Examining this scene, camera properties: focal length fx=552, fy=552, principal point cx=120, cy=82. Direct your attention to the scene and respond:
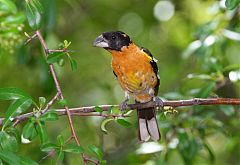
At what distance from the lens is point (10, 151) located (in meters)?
3.12

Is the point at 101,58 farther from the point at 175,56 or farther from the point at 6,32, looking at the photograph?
the point at 6,32

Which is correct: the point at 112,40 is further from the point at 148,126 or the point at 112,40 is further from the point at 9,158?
the point at 9,158

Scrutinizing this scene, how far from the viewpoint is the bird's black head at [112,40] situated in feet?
14.4

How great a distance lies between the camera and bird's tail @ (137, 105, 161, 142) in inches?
192

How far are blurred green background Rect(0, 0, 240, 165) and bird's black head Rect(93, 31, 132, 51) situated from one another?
27.9 inches

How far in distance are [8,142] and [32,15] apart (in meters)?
0.87

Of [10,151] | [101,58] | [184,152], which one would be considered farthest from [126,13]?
[10,151]

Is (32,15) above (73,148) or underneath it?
above

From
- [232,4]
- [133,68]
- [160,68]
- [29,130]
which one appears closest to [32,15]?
[29,130]

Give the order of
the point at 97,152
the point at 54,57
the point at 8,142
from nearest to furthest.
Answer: the point at 8,142, the point at 97,152, the point at 54,57

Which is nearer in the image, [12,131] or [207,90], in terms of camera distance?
[12,131]

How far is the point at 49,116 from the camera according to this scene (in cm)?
323

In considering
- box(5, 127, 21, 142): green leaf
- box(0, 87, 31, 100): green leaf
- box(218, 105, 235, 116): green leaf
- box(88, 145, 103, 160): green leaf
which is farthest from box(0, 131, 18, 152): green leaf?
box(218, 105, 235, 116): green leaf

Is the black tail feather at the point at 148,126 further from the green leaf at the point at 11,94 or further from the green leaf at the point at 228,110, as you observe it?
the green leaf at the point at 11,94
